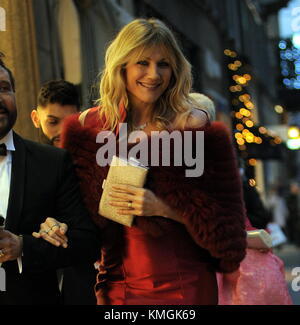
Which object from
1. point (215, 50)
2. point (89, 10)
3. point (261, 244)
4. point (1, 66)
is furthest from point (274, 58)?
point (1, 66)

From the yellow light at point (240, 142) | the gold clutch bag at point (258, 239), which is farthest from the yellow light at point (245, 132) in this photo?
the gold clutch bag at point (258, 239)

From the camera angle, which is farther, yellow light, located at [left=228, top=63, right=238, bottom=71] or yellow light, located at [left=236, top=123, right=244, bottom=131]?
yellow light, located at [left=228, top=63, right=238, bottom=71]

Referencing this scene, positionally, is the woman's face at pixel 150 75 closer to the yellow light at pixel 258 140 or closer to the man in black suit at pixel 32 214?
the man in black suit at pixel 32 214

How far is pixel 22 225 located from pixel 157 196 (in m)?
0.64

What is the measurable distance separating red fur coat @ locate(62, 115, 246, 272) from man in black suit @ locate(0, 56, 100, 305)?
0.21m

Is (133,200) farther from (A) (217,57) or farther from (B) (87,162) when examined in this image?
(A) (217,57)

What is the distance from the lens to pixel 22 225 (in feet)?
8.61

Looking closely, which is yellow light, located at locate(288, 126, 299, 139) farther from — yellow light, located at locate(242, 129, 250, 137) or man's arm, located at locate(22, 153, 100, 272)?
man's arm, located at locate(22, 153, 100, 272)

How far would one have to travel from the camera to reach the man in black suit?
2562 mm

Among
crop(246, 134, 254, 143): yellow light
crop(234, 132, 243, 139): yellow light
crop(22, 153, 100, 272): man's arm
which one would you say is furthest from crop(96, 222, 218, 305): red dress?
crop(246, 134, 254, 143): yellow light

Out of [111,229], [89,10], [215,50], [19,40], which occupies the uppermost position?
[215,50]

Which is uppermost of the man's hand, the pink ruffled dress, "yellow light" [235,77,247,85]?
"yellow light" [235,77,247,85]
